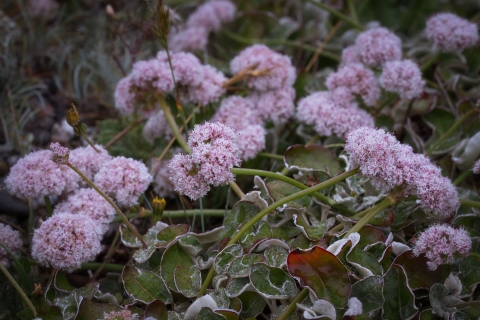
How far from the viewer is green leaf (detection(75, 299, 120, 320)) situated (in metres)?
1.15

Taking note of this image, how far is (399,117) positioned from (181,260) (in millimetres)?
1027

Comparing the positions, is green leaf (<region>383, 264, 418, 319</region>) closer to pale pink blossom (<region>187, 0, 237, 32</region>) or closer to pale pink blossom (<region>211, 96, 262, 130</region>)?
pale pink blossom (<region>211, 96, 262, 130</region>)

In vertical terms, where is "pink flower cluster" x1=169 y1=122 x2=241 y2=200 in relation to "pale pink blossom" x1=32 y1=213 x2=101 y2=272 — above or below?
above

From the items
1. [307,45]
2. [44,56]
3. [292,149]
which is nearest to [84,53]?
[44,56]

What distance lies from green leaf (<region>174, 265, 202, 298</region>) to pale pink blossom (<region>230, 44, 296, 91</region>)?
75 centimetres

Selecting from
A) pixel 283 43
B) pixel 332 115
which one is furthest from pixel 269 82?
pixel 283 43

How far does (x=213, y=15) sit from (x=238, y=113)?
832mm

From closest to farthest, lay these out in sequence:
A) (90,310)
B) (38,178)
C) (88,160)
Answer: (90,310) < (38,178) < (88,160)

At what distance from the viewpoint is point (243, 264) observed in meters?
1.16

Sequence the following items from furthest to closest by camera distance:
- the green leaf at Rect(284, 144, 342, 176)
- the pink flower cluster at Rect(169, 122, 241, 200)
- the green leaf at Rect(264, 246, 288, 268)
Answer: the green leaf at Rect(284, 144, 342, 176) < the green leaf at Rect(264, 246, 288, 268) < the pink flower cluster at Rect(169, 122, 241, 200)

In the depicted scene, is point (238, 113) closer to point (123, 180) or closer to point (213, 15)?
point (123, 180)

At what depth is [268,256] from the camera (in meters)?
1.18

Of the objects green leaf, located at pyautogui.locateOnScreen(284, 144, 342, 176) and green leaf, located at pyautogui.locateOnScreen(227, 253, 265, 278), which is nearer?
green leaf, located at pyautogui.locateOnScreen(227, 253, 265, 278)

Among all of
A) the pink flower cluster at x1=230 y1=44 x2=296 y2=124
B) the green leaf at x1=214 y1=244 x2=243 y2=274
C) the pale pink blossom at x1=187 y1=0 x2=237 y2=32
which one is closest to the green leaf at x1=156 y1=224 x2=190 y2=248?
the green leaf at x1=214 y1=244 x2=243 y2=274
